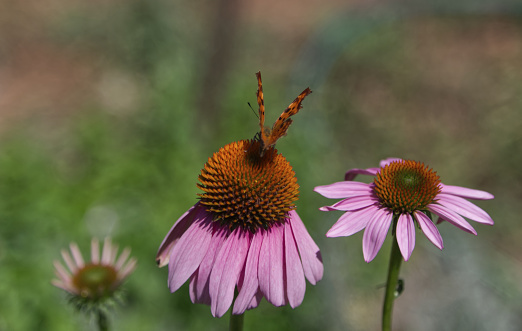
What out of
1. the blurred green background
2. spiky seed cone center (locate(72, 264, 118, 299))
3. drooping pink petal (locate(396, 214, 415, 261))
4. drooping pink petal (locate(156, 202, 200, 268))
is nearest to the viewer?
drooping pink petal (locate(396, 214, 415, 261))

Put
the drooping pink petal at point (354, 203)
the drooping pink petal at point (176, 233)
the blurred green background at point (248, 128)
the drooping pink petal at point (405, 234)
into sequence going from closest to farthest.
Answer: the drooping pink petal at point (405, 234) → the drooping pink petal at point (354, 203) → the drooping pink petal at point (176, 233) → the blurred green background at point (248, 128)

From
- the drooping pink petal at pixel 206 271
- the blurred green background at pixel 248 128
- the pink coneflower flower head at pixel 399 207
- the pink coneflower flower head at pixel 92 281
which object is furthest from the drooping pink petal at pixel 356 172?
the blurred green background at pixel 248 128

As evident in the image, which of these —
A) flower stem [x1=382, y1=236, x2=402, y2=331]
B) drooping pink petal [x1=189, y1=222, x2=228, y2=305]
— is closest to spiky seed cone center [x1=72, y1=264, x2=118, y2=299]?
drooping pink petal [x1=189, y1=222, x2=228, y2=305]

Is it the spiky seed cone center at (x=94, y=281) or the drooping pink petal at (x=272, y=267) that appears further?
the spiky seed cone center at (x=94, y=281)

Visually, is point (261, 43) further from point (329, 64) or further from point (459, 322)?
point (459, 322)

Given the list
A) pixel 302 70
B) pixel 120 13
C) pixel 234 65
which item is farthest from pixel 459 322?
pixel 120 13

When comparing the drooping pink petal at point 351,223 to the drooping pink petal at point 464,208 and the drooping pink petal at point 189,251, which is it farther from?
the drooping pink petal at point 189,251

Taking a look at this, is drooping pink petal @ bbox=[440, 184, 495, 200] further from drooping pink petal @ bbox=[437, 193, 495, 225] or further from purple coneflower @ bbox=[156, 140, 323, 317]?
purple coneflower @ bbox=[156, 140, 323, 317]
